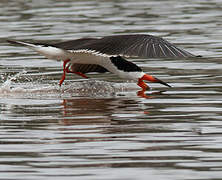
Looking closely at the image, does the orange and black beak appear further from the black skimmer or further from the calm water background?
the calm water background

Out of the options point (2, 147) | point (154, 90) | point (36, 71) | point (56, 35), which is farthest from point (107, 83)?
point (56, 35)

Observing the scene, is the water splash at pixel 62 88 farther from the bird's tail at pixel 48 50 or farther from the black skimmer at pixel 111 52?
the bird's tail at pixel 48 50

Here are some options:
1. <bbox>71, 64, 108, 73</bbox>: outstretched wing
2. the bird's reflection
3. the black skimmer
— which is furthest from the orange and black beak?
<bbox>71, 64, 108, 73</bbox>: outstretched wing

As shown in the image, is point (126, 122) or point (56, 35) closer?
point (126, 122)

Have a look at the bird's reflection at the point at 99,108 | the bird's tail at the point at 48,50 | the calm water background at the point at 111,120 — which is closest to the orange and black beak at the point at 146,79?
the calm water background at the point at 111,120

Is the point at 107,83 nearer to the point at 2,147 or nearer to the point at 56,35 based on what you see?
the point at 2,147

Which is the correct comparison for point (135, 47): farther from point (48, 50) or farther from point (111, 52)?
point (48, 50)

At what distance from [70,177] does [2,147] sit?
4.04 feet

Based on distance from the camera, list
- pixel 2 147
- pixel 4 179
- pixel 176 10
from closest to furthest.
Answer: pixel 4 179, pixel 2 147, pixel 176 10

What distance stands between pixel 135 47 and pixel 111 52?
36 cm

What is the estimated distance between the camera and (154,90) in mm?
10539

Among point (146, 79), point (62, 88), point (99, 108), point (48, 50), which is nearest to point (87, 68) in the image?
point (62, 88)

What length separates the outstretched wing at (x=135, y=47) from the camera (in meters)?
9.02

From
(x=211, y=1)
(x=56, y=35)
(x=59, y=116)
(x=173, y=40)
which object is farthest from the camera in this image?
(x=211, y=1)
